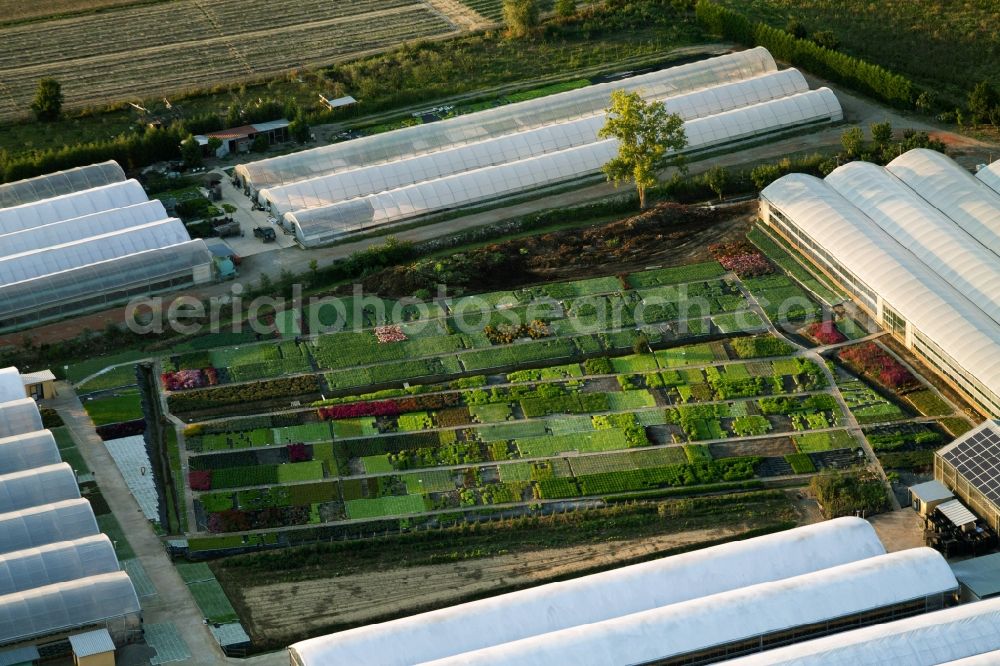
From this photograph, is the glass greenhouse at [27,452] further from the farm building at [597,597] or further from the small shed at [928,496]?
the small shed at [928,496]

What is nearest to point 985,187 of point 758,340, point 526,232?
point 758,340

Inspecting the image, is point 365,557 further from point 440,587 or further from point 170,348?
point 170,348

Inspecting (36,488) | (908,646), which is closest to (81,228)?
(36,488)

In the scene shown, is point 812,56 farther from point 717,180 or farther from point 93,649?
point 93,649

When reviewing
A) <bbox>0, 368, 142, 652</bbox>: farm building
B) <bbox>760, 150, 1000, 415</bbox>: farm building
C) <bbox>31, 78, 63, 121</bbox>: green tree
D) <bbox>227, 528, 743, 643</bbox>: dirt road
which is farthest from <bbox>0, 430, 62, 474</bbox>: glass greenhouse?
<bbox>31, 78, 63, 121</bbox>: green tree

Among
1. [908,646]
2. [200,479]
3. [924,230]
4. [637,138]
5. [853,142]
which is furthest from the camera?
[853,142]
